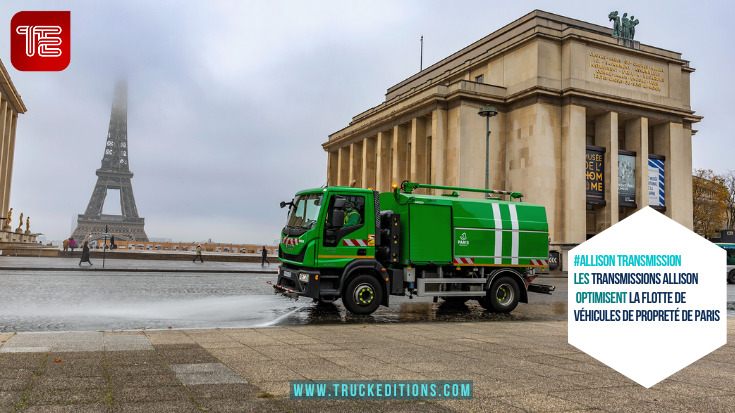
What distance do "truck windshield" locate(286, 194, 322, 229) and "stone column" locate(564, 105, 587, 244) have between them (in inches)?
1316

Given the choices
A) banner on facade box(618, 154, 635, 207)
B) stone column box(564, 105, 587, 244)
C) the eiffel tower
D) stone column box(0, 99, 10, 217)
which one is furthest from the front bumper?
the eiffel tower

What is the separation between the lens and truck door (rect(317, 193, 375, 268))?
41.0 feet

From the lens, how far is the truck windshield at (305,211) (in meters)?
12.7

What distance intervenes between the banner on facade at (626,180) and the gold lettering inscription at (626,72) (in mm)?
6035

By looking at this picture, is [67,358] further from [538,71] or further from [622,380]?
[538,71]

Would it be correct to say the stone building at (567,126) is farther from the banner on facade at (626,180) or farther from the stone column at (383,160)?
the stone column at (383,160)

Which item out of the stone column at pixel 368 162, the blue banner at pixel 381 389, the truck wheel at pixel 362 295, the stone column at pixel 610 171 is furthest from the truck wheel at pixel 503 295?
the stone column at pixel 368 162

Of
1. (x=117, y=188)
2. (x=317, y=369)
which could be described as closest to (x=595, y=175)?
(x=317, y=369)

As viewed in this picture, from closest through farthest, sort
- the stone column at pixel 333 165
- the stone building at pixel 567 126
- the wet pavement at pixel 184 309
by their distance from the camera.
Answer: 1. the wet pavement at pixel 184 309
2. the stone building at pixel 567 126
3. the stone column at pixel 333 165

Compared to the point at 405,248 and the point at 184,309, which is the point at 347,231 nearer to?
the point at 405,248

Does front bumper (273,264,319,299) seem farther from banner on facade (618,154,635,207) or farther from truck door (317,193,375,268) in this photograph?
banner on facade (618,154,635,207)

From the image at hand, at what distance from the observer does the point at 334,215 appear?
1246 cm

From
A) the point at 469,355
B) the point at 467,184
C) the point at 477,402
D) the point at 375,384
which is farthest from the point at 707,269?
the point at 467,184

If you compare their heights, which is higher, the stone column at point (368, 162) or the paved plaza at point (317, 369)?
the stone column at point (368, 162)
